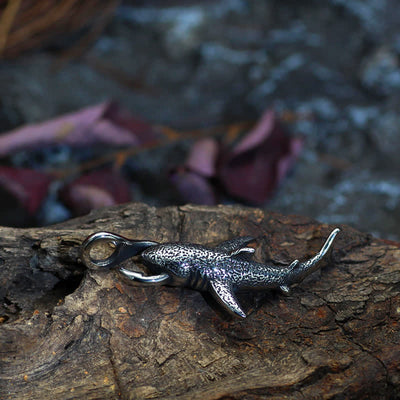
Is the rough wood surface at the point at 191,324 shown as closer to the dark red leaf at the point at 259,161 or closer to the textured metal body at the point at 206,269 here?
the textured metal body at the point at 206,269

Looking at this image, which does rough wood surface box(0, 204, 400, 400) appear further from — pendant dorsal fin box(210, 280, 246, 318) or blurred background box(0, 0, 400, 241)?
blurred background box(0, 0, 400, 241)

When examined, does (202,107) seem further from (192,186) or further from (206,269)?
(206,269)

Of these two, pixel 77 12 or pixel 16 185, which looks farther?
pixel 77 12

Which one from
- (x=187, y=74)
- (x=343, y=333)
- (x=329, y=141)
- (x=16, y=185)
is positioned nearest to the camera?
(x=343, y=333)

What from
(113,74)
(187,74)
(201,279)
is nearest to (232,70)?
(187,74)

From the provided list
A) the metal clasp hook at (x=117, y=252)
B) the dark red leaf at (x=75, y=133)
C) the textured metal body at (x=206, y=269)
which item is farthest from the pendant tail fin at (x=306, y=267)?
the dark red leaf at (x=75, y=133)

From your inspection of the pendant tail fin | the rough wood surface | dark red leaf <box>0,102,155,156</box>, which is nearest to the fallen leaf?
dark red leaf <box>0,102,155,156</box>

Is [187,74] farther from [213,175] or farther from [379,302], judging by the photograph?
[379,302]
